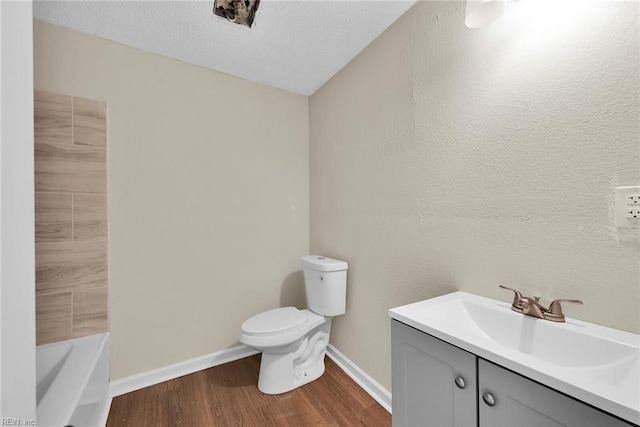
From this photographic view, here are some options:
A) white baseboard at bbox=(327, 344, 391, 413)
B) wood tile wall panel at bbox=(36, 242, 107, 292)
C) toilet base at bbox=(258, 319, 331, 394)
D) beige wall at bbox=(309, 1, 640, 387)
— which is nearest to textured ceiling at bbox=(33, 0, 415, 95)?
beige wall at bbox=(309, 1, 640, 387)

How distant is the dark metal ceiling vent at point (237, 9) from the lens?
1377mm

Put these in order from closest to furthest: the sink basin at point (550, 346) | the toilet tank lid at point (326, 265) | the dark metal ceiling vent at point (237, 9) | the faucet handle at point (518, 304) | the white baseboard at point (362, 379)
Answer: the sink basin at point (550, 346), the faucet handle at point (518, 304), the dark metal ceiling vent at point (237, 9), the white baseboard at point (362, 379), the toilet tank lid at point (326, 265)

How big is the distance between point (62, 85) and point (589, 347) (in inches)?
105

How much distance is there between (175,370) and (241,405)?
0.61m

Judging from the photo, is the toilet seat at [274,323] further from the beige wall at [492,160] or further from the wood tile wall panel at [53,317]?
the wood tile wall panel at [53,317]

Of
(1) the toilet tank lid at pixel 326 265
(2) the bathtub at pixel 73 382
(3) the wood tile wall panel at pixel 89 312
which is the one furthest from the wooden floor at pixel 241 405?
(1) the toilet tank lid at pixel 326 265

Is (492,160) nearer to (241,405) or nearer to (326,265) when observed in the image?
(326,265)

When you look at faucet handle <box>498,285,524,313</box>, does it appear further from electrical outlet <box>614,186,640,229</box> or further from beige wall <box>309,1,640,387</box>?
electrical outlet <box>614,186,640,229</box>

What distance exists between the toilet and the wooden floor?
3.2 inches

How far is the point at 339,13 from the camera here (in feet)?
4.72

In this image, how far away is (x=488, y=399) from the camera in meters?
0.68

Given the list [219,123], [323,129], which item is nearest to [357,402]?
[323,129]

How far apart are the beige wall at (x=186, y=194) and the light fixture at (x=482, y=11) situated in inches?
61.1

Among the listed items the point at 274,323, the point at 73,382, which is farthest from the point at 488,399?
the point at 73,382
